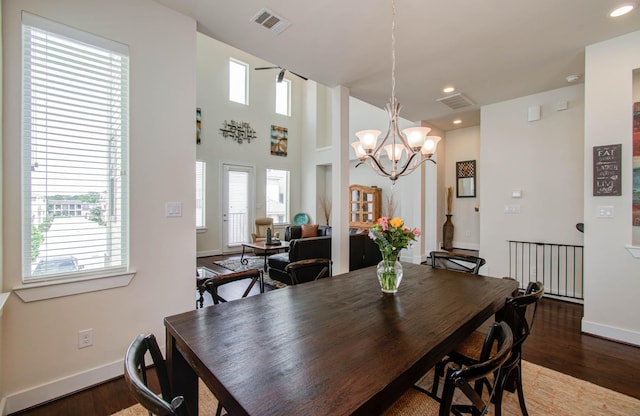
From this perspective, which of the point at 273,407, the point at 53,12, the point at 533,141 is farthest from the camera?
the point at 533,141

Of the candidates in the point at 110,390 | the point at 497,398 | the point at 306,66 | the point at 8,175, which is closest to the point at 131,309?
the point at 110,390

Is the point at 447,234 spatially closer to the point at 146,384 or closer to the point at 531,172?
the point at 531,172

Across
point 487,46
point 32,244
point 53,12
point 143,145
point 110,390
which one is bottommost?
point 110,390

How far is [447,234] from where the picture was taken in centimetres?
625

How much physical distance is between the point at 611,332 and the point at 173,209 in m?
4.17

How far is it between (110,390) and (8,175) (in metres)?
1.53

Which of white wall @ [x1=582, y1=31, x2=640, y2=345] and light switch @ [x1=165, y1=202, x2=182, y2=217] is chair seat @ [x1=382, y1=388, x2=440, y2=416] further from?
white wall @ [x1=582, y1=31, x2=640, y2=345]

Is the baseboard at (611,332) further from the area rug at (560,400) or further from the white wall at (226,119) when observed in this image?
the white wall at (226,119)

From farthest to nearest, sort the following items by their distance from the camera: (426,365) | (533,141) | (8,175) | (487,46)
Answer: (533,141) < (487,46) < (8,175) < (426,365)

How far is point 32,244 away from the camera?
1.76 meters

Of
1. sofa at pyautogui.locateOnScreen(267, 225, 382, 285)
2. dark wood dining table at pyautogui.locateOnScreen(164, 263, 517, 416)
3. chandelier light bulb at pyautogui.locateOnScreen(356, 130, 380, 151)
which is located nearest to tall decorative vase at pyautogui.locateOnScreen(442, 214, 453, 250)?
sofa at pyautogui.locateOnScreen(267, 225, 382, 285)

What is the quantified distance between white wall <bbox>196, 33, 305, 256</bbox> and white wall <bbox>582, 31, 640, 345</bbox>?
662 cm

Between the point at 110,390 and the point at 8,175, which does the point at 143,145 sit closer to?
the point at 8,175

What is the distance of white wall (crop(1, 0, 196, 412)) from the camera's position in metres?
1.69
